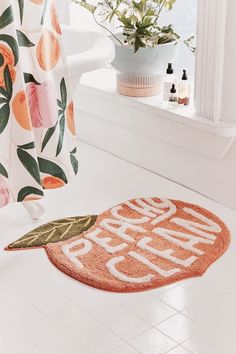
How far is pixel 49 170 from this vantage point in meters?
2.51

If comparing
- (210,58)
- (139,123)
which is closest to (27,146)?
(210,58)

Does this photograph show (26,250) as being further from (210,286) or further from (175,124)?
(175,124)

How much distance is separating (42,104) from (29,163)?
0.22 m

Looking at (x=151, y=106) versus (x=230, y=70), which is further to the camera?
(x=151, y=106)

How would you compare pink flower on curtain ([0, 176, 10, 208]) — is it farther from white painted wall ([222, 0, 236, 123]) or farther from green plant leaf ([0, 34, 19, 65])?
white painted wall ([222, 0, 236, 123])

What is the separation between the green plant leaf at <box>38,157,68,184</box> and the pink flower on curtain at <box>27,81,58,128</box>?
0.14 m

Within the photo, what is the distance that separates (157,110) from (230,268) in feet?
3.16

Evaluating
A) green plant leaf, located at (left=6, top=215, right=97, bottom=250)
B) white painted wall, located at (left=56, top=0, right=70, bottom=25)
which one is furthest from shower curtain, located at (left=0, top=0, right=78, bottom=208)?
white painted wall, located at (left=56, top=0, right=70, bottom=25)

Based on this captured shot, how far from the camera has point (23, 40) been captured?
2.30 m

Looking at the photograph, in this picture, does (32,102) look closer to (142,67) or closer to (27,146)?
(27,146)

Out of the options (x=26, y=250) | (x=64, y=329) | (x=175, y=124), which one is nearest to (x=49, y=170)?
(x=26, y=250)

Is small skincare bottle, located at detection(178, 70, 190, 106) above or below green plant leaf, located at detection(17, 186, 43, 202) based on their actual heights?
above

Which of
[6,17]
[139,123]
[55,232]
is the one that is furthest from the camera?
[139,123]

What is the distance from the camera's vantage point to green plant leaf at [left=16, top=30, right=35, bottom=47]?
229 centimetres
